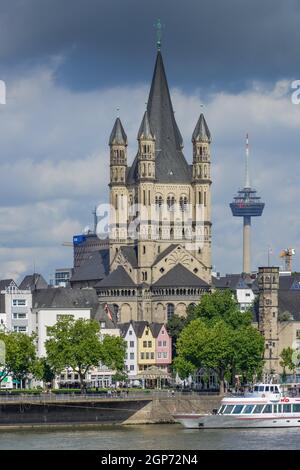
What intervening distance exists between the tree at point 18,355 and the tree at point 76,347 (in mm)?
1660

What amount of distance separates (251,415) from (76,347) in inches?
1062

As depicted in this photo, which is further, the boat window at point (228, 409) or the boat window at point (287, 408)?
the boat window at point (287, 408)

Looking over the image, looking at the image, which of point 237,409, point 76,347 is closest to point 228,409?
point 237,409

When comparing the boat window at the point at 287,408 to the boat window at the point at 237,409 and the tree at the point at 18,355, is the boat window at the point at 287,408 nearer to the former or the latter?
the boat window at the point at 237,409

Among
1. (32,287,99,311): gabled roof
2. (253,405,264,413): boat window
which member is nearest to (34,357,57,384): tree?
(32,287,99,311): gabled roof

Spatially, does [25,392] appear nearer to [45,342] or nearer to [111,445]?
[45,342]

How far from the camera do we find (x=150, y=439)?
134 meters

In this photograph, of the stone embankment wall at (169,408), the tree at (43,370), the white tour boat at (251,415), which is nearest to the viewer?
the white tour boat at (251,415)

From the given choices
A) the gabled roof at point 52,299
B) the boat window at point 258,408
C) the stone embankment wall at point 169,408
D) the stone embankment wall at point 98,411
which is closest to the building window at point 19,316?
the gabled roof at point 52,299

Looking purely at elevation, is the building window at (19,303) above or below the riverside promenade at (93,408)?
above

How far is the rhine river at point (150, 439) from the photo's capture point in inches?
5030

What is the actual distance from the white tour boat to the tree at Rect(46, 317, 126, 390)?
21832 millimetres

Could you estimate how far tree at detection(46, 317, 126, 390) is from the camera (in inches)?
6668

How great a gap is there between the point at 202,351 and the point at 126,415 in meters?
24.4
